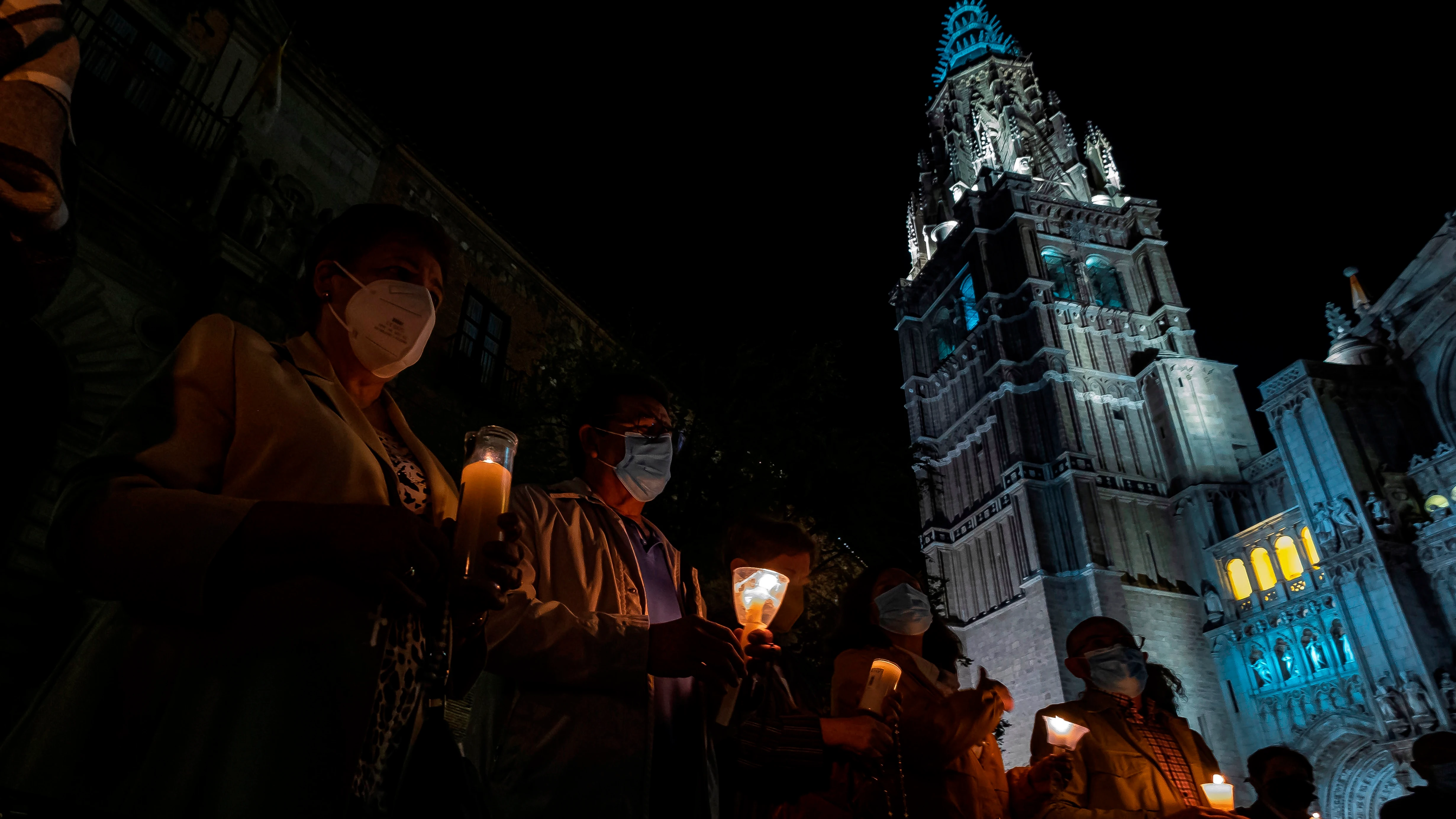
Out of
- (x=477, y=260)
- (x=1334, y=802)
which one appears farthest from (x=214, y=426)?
(x=1334, y=802)

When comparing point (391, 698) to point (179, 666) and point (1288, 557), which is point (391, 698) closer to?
point (179, 666)

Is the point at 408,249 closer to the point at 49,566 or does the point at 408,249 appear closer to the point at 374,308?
the point at 374,308

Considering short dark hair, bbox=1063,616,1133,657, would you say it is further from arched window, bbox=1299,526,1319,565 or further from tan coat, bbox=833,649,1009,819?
arched window, bbox=1299,526,1319,565

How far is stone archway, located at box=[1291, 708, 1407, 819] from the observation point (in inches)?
869

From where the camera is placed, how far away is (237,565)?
51.9 inches

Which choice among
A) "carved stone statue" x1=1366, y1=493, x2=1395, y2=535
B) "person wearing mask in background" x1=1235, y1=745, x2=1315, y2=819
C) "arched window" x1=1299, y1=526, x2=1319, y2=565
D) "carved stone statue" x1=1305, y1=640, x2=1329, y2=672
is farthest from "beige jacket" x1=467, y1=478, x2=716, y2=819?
"arched window" x1=1299, y1=526, x2=1319, y2=565

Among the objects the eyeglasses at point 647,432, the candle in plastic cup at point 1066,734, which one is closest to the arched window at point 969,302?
the candle in plastic cup at point 1066,734

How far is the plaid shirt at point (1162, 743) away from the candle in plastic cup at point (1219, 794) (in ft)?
0.17

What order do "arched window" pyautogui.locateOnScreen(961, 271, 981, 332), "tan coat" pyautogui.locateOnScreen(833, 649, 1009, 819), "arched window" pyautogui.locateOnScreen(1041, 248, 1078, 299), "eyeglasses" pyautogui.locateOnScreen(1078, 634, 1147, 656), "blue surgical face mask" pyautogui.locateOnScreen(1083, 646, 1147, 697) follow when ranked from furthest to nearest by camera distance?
"arched window" pyautogui.locateOnScreen(961, 271, 981, 332) → "arched window" pyautogui.locateOnScreen(1041, 248, 1078, 299) → "eyeglasses" pyautogui.locateOnScreen(1078, 634, 1147, 656) → "blue surgical face mask" pyautogui.locateOnScreen(1083, 646, 1147, 697) → "tan coat" pyautogui.locateOnScreen(833, 649, 1009, 819)

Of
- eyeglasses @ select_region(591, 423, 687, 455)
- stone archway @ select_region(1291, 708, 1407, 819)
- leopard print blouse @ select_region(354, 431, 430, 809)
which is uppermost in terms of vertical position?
stone archway @ select_region(1291, 708, 1407, 819)

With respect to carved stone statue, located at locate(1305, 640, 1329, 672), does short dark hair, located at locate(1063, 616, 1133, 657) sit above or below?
below

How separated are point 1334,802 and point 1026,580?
41.3 feet

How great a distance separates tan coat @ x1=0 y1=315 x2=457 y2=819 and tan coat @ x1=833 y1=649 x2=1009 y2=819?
2.39 meters

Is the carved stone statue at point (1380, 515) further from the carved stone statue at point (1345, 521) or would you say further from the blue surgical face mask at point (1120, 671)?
the blue surgical face mask at point (1120, 671)
